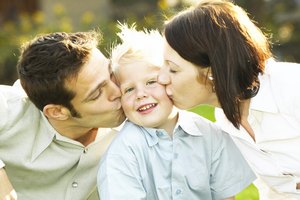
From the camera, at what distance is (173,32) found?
11.5ft

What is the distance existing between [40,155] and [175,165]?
79 centimetres

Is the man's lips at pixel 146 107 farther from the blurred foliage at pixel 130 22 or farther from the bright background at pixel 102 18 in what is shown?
the bright background at pixel 102 18

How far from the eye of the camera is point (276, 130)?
3.45m

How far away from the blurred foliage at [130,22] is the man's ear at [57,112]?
516 centimetres

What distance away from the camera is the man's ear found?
3.69 meters

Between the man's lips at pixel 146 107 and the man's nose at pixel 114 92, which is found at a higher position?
the man's nose at pixel 114 92

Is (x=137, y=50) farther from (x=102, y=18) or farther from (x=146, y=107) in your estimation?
(x=102, y=18)

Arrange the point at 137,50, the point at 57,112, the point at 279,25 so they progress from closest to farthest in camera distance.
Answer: the point at 137,50 → the point at 57,112 → the point at 279,25

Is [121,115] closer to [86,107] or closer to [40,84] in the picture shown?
[86,107]

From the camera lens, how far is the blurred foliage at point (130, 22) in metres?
10.2

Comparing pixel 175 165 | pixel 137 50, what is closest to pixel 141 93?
pixel 137 50

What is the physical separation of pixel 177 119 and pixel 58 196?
32.9 inches

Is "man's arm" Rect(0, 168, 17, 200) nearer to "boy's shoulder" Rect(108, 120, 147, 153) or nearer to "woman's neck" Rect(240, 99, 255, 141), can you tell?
"boy's shoulder" Rect(108, 120, 147, 153)

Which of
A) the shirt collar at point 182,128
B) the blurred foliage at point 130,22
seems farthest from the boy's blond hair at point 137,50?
the blurred foliage at point 130,22
